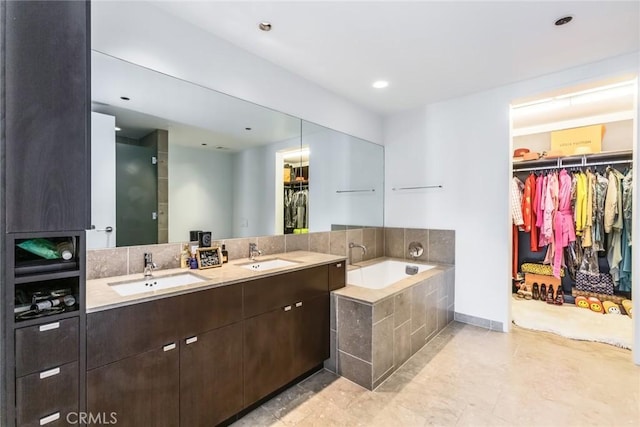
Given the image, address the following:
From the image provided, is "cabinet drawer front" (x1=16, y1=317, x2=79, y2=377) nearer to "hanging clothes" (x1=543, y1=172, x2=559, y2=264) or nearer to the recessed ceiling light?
the recessed ceiling light

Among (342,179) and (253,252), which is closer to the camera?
(253,252)

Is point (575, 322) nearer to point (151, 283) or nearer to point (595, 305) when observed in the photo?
point (595, 305)

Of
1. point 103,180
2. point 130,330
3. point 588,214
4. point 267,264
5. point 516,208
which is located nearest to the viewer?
point 130,330

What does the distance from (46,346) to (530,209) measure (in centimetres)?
481

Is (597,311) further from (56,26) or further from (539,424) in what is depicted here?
(56,26)

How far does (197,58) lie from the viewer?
79.0 inches

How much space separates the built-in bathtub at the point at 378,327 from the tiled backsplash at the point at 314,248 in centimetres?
68

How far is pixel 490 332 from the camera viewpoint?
3.03 metres

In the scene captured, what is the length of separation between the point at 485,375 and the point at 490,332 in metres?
0.93

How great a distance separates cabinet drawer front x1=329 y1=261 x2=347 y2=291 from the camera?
2363 mm

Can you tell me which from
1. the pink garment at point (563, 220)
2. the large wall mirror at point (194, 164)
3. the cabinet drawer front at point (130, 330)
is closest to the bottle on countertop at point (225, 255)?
the large wall mirror at point (194, 164)

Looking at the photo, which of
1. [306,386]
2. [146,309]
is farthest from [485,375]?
[146,309]

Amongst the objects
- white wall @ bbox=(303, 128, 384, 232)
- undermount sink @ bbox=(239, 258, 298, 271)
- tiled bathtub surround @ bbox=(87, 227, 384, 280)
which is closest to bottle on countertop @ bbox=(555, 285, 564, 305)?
tiled bathtub surround @ bbox=(87, 227, 384, 280)

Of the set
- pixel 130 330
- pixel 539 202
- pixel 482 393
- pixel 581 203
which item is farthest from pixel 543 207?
pixel 130 330
